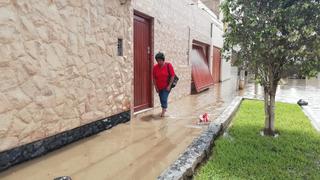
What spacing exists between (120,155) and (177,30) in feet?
23.1

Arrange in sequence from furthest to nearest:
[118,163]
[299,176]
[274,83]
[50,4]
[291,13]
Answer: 1. [274,83]
2. [291,13]
3. [50,4]
4. [118,163]
5. [299,176]

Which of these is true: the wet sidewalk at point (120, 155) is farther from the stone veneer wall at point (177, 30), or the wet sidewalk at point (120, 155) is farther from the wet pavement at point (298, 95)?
the wet pavement at point (298, 95)

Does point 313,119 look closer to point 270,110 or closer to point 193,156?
point 270,110

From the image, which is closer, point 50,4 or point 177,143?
point 50,4

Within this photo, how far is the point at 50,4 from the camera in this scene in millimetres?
4094

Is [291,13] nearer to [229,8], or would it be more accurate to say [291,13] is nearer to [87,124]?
[229,8]

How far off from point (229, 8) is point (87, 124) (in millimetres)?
3142

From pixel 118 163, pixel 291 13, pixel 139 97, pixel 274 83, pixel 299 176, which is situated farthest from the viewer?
pixel 139 97

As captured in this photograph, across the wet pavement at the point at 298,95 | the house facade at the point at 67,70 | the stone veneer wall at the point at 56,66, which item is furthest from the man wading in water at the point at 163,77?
the wet pavement at the point at 298,95

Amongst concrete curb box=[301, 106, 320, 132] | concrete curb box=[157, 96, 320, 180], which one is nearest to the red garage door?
concrete curb box=[301, 106, 320, 132]

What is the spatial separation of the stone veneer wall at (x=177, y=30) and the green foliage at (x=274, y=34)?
9.14 ft

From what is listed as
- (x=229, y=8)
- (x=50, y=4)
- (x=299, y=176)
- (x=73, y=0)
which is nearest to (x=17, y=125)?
(x=50, y=4)

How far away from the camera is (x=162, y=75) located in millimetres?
6828

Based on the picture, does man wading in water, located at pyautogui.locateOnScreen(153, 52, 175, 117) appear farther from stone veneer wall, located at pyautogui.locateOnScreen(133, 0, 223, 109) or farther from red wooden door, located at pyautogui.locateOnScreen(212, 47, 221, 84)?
red wooden door, located at pyautogui.locateOnScreen(212, 47, 221, 84)
